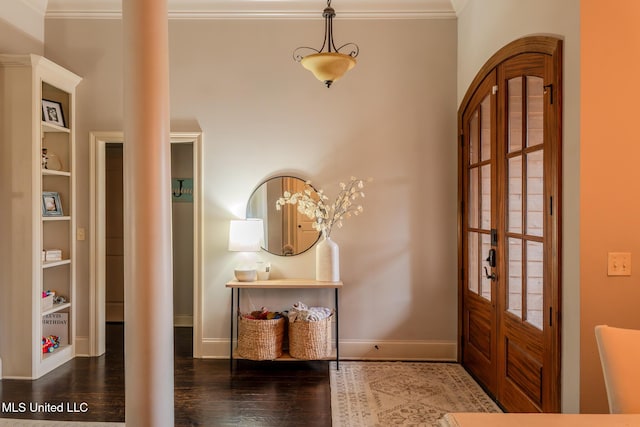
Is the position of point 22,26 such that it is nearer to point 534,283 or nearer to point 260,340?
point 260,340

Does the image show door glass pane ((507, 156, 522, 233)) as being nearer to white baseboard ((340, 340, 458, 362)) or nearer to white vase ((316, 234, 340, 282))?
white vase ((316, 234, 340, 282))

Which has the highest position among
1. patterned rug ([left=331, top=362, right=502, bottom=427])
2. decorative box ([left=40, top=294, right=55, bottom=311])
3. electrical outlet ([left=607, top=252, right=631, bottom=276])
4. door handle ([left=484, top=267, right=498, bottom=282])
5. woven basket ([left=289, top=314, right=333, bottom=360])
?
electrical outlet ([left=607, top=252, right=631, bottom=276])

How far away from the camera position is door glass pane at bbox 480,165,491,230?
320 centimetres

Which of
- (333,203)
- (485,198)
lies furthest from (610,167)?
(333,203)

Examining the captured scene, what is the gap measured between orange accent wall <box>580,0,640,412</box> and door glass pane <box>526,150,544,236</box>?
0.37m

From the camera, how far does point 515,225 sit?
2.73m

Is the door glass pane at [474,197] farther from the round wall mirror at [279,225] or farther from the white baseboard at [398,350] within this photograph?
the round wall mirror at [279,225]

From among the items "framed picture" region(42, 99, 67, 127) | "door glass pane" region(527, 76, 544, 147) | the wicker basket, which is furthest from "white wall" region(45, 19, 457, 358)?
"door glass pane" region(527, 76, 544, 147)

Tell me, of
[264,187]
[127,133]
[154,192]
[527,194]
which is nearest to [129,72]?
[127,133]

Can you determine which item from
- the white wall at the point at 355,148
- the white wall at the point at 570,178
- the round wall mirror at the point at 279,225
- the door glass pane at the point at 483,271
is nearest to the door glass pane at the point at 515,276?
the door glass pane at the point at 483,271

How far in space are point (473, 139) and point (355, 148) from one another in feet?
3.41

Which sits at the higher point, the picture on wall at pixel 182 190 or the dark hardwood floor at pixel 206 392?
the picture on wall at pixel 182 190

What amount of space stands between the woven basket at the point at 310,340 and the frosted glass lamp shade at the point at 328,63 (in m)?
1.99

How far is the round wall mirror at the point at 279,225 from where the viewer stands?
13.1 feet
